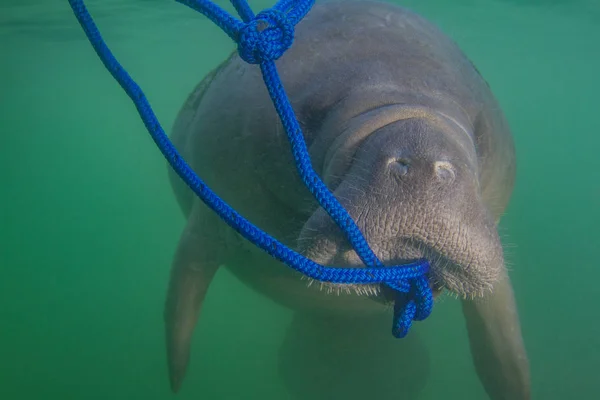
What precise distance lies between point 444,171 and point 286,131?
58 centimetres

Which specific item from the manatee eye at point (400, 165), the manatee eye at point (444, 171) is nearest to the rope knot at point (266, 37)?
the manatee eye at point (400, 165)

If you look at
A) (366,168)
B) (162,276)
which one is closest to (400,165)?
(366,168)

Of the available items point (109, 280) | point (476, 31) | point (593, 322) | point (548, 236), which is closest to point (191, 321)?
point (593, 322)

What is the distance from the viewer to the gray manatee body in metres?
1.96

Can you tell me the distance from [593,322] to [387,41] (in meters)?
10.3

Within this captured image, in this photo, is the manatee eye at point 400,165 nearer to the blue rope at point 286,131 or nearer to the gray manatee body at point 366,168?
the gray manatee body at point 366,168

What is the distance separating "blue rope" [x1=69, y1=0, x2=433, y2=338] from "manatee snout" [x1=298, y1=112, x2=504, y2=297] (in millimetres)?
A: 114

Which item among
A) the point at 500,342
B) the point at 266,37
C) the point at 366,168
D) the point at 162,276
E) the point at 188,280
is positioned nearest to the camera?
the point at 266,37

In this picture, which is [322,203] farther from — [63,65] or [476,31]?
[63,65]

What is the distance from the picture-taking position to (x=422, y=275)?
6.61 feet

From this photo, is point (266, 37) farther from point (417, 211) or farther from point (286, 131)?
point (417, 211)

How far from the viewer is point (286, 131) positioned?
182 cm

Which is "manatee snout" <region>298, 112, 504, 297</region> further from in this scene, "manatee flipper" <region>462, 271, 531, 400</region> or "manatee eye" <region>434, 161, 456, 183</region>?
"manatee flipper" <region>462, 271, 531, 400</region>

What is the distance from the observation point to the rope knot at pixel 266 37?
5.61ft
